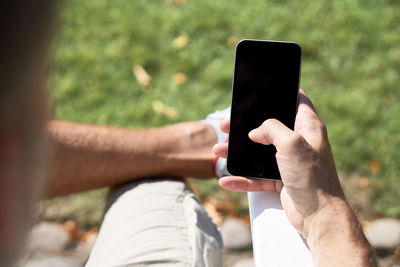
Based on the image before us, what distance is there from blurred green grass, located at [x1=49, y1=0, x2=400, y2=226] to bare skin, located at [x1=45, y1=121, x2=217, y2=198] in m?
0.65

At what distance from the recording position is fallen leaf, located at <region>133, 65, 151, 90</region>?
2.94 m

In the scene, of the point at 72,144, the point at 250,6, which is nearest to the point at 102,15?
the point at 250,6

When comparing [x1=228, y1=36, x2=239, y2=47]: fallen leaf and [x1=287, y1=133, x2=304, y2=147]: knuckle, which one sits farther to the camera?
[x1=228, y1=36, x2=239, y2=47]: fallen leaf

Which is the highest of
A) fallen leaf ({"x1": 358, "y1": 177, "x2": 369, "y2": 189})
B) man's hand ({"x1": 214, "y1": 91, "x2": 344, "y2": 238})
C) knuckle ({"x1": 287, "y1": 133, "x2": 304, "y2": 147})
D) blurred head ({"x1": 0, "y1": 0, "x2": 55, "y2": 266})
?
blurred head ({"x1": 0, "y1": 0, "x2": 55, "y2": 266})

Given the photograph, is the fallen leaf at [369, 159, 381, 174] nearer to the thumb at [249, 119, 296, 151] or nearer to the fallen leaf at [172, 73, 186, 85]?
the fallen leaf at [172, 73, 186, 85]

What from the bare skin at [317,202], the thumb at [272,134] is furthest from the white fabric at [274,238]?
the thumb at [272,134]

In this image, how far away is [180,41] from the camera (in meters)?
3.11

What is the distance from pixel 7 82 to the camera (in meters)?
0.55

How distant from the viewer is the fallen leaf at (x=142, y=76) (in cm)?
294

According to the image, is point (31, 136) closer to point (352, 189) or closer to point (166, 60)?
point (352, 189)

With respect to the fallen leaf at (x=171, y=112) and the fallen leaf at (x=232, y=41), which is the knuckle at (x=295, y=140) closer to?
the fallen leaf at (x=171, y=112)

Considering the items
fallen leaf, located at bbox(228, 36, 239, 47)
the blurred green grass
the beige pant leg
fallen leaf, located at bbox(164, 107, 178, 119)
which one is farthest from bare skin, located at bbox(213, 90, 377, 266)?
fallen leaf, located at bbox(228, 36, 239, 47)

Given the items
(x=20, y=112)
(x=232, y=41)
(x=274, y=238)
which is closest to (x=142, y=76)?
(x=232, y=41)

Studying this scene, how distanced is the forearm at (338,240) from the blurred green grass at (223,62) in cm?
129
